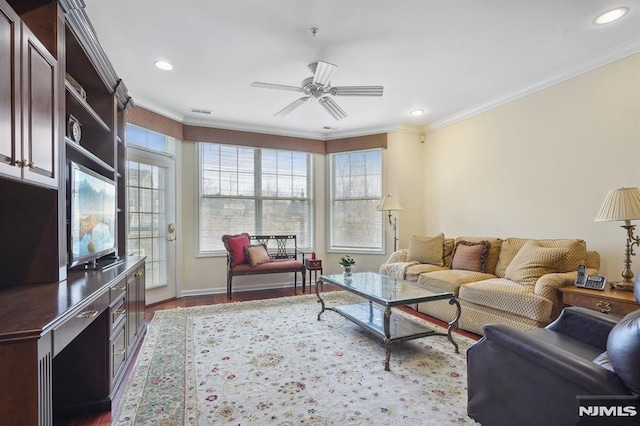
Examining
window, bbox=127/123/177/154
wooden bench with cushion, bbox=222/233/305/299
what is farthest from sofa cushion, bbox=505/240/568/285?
window, bbox=127/123/177/154

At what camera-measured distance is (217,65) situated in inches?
119

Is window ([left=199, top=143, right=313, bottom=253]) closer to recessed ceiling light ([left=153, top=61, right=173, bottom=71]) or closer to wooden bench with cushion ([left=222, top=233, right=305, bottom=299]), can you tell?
wooden bench with cushion ([left=222, top=233, right=305, bottom=299])

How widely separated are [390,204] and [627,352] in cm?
364

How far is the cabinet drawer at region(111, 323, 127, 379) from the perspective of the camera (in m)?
1.95

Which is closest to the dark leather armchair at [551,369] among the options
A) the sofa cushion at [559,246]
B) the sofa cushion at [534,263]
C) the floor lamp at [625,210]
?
the floor lamp at [625,210]

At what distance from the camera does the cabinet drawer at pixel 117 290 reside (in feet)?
6.28

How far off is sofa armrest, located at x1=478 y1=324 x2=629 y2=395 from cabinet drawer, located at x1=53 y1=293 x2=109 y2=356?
1915 millimetres

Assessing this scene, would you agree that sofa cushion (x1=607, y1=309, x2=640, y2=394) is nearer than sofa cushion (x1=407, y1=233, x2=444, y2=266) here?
Yes

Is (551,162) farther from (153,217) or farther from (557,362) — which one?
(153,217)

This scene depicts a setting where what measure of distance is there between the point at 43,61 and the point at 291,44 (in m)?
1.71

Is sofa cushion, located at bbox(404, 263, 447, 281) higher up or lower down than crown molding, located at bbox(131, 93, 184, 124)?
lower down

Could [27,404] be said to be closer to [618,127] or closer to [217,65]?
[217,65]

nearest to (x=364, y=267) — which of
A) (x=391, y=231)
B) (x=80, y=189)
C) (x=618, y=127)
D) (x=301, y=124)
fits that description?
(x=391, y=231)

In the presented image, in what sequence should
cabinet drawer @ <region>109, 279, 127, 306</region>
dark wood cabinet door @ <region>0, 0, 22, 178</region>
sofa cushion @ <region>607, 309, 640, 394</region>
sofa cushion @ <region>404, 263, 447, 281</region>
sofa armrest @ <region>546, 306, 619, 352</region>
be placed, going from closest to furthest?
sofa cushion @ <region>607, 309, 640, 394</region> < dark wood cabinet door @ <region>0, 0, 22, 178</region> < sofa armrest @ <region>546, 306, 619, 352</region> < cabinet drawer @ <region>109, 279, 127, 306</region> < sofa cushion @ <region>404, 263, 447, 281</region>
